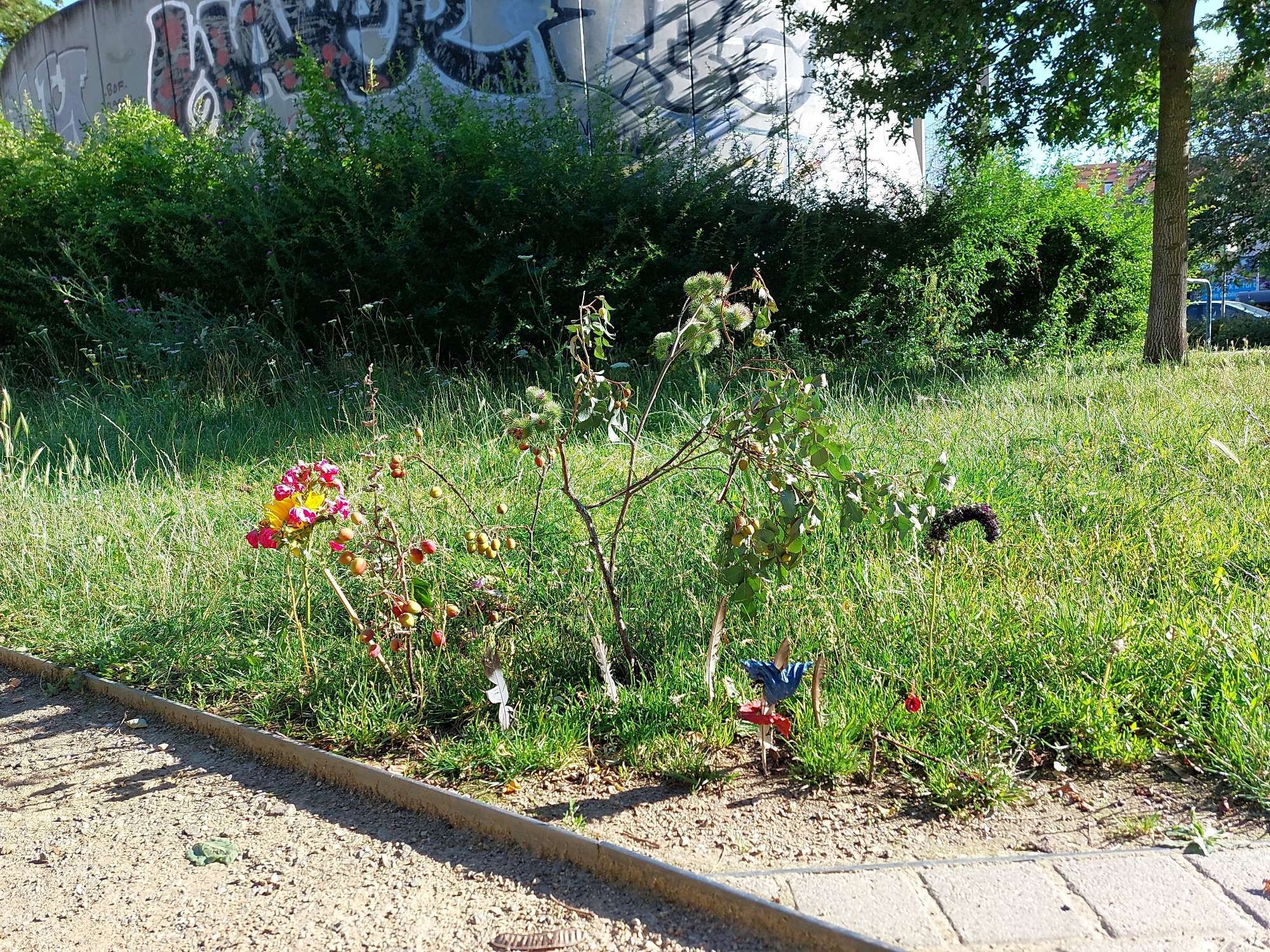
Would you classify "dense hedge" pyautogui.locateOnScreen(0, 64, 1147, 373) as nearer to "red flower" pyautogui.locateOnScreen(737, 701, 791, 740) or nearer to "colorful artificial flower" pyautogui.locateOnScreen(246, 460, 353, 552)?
"colorful artificial flower" pyautogui.locateOnScreen(246, 460, 353, 552)

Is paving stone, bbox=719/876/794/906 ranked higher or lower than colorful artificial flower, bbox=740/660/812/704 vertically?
lower

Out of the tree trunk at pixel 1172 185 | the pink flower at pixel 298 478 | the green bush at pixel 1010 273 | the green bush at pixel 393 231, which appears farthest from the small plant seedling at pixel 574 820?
the tree trunk at pixel 1172 185

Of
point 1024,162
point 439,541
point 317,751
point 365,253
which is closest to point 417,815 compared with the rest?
point 317,751

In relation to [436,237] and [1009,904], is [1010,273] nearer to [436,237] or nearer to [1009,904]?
[436,237]

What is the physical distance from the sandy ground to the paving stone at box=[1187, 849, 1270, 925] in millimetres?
93

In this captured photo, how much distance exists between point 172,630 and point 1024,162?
35.9 ft

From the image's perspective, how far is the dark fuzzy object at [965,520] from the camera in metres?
2.68

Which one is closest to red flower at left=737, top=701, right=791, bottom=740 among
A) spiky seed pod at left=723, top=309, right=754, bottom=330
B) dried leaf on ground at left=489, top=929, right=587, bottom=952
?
dried leaf on ground at left=489, top=929, right=587, bottom=952

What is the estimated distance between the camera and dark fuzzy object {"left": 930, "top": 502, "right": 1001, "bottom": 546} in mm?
2680

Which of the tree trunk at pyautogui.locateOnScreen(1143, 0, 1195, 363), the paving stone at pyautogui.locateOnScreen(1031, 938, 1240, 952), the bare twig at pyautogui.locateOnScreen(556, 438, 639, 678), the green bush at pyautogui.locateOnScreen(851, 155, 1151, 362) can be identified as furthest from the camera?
the green bush at pyautogui.locateOnScreen(851, 155, 1151, 362)

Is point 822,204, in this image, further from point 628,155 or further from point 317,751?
point 317,751

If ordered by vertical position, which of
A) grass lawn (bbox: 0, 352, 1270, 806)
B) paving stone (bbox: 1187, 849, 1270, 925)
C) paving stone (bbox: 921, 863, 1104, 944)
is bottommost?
paving stone (bbox: 1187, 849, 1270, 925)

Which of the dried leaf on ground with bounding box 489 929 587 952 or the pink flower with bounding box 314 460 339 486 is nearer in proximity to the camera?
the dried leaf on ground with bounding box 489 929 587 952

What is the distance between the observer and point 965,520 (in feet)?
9.01
